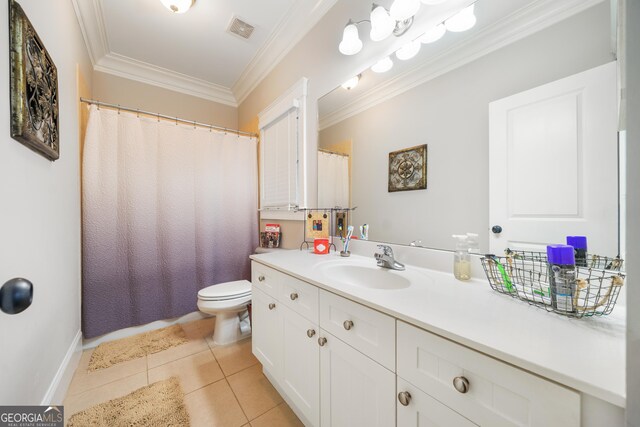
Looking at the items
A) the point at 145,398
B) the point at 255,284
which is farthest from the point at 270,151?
the point at 145,398

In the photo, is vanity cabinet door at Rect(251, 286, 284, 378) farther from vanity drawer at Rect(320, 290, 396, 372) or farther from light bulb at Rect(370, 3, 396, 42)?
light bulb at Rect(370, 3, 396, 42)

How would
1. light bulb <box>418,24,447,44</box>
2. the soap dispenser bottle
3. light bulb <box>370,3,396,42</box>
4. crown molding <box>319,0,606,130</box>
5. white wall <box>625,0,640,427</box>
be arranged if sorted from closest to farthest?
white wall <box>625,0,640,427</box>
crown molding <box>319,0,606,130</box>
the soap dispenser bottle
light bulb <box>418,24,447,44</box>
light bulb <box>370,3,396,42</box>

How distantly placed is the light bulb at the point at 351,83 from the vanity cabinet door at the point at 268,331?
134cm

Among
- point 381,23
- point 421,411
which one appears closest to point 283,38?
point 381,23

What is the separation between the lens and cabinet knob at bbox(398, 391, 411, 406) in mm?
620

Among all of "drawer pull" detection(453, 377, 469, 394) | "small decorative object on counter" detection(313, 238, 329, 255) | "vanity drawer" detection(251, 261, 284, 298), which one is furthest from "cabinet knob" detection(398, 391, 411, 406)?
"small decorative object on counter" detection(313, 238, 329, 255)

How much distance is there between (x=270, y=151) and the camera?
2250mm

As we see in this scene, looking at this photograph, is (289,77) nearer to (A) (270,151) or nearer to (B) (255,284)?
(A) (270,151)

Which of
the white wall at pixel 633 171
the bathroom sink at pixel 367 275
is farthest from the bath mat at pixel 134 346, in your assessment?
the white wall at pixel 633 171

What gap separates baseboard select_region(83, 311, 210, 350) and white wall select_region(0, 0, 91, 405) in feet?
0.68

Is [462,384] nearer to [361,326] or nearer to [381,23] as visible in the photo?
[361,326]

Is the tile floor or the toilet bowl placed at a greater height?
the toilet bowl

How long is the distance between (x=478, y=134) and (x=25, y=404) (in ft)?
6.65

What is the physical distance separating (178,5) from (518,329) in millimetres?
2543
